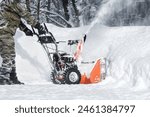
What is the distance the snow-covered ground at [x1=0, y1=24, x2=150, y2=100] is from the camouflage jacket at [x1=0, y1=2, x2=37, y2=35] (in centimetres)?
119

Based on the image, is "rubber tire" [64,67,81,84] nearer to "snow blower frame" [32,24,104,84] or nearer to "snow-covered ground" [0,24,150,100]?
"snow blower frame" [32,24,104,84]

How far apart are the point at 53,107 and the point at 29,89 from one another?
7.62 ft

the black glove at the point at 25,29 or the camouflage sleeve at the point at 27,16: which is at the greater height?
the camouflage sleeve at the point at 27,16

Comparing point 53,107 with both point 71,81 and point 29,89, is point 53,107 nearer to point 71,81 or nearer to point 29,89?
point 29,89

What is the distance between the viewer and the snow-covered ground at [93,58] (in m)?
8.28

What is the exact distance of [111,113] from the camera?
662 centimetres

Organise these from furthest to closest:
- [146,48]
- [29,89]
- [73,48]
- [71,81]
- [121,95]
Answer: [73,48] → [71,81] → [146,48] → [29,89] → [121,95]

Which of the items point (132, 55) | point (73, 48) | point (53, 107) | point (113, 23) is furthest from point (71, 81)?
point (113, 23)

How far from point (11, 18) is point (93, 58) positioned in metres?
2.40

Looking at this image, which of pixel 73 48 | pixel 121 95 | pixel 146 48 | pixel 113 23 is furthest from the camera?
pixel 113 23

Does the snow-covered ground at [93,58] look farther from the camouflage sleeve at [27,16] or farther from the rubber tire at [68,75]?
the camouflage sleeve at [27,16]

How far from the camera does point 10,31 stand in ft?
34.3

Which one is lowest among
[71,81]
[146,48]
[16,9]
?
[71,81]

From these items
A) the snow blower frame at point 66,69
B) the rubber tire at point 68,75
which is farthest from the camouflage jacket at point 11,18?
the rubber tire at point 68,75
